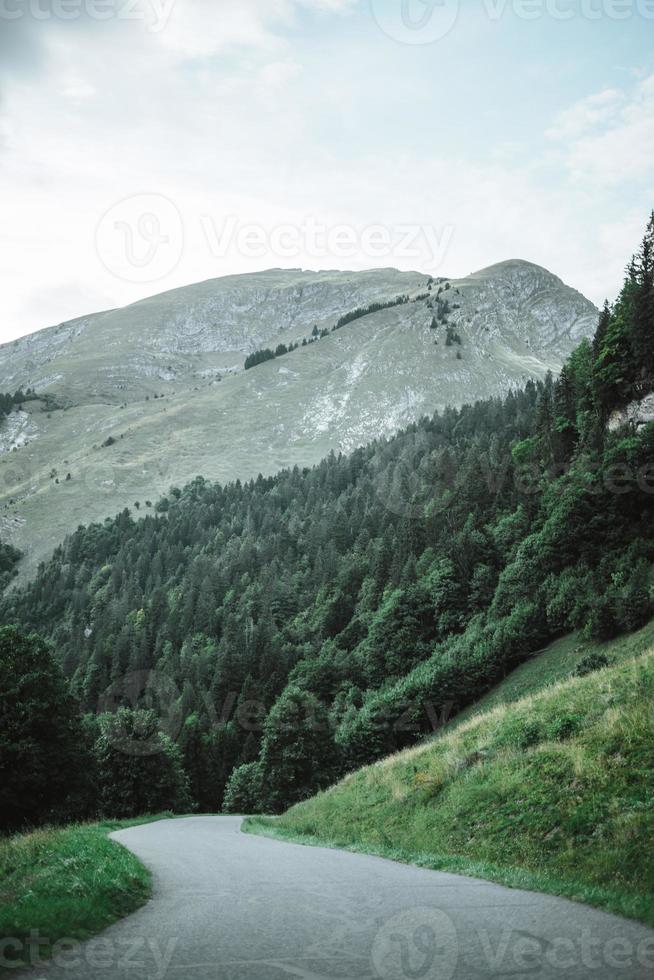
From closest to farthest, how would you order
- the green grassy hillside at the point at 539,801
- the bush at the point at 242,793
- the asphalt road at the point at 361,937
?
the asphalt road at the point at 361,937, the green grassy hillside at the point at 539,801, the bush at the point at 242,793

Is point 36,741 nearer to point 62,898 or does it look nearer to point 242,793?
point 62,898

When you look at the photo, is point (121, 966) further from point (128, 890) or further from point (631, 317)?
point (631, 317)

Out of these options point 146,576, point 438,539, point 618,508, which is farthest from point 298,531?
point 618,508

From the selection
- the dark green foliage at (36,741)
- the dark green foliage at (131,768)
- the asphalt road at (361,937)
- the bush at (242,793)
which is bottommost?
the bush at (242,793)

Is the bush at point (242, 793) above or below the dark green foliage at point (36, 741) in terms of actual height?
below

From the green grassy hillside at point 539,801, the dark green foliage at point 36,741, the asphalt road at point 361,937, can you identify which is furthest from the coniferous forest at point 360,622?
the asphalt road at point 361,937

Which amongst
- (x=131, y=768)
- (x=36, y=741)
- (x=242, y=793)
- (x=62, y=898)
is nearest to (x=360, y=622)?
(x=242, y=793)

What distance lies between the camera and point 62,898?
323 inches

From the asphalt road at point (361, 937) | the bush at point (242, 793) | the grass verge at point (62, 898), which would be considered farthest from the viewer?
the bush at point (242, 793)

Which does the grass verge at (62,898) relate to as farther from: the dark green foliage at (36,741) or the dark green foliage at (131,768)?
the dark green foliage at (131,768)

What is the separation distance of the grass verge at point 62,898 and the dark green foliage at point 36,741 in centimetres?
2578

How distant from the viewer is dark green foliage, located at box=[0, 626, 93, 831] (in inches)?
1414

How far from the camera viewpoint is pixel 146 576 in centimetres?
16575

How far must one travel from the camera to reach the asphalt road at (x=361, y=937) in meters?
5.73
